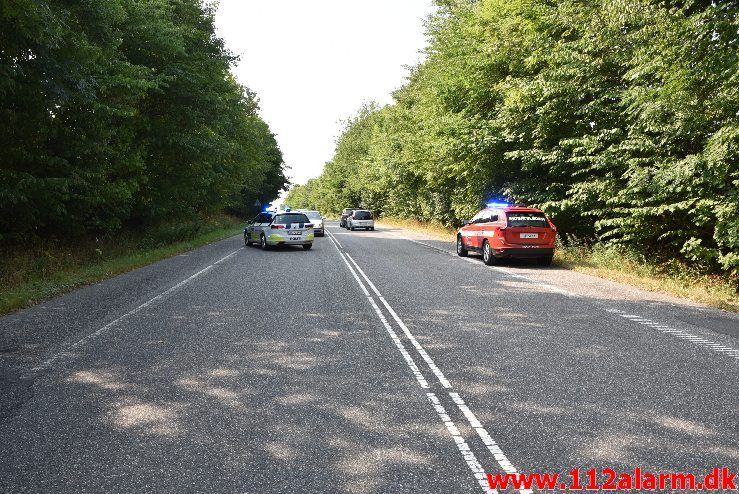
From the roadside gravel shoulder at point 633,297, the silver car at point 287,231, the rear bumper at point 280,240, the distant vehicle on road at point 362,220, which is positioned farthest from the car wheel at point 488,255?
the distant vehicle on road at point 362,220

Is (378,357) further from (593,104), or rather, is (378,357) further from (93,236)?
(93,236)

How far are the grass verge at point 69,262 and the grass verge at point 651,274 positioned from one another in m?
12.7

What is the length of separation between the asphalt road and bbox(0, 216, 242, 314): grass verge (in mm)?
993

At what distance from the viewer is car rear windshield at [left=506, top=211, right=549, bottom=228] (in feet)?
54.0

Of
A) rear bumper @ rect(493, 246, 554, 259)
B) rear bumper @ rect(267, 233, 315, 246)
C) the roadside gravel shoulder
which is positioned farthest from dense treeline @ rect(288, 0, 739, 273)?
rear bumper @ rect(267, 233, 315, 246)

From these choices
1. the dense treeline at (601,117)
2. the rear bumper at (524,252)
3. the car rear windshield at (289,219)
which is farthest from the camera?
the car rear windshield at (289,219)

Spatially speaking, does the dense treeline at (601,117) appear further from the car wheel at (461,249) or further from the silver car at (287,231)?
the silver car at (287,231)

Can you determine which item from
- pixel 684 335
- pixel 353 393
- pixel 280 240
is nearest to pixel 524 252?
pixel 684 335

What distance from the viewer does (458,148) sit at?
24172 mm

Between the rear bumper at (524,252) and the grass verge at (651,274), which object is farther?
the rear bumper at (524,252)

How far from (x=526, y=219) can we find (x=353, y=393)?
12.7 metres

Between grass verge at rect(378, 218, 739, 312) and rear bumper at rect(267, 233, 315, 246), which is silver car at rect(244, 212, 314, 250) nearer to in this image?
rear bumper at rect(267, 233, 315, 246)

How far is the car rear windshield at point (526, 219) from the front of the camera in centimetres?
1645

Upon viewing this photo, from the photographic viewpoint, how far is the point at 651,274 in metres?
14.1
